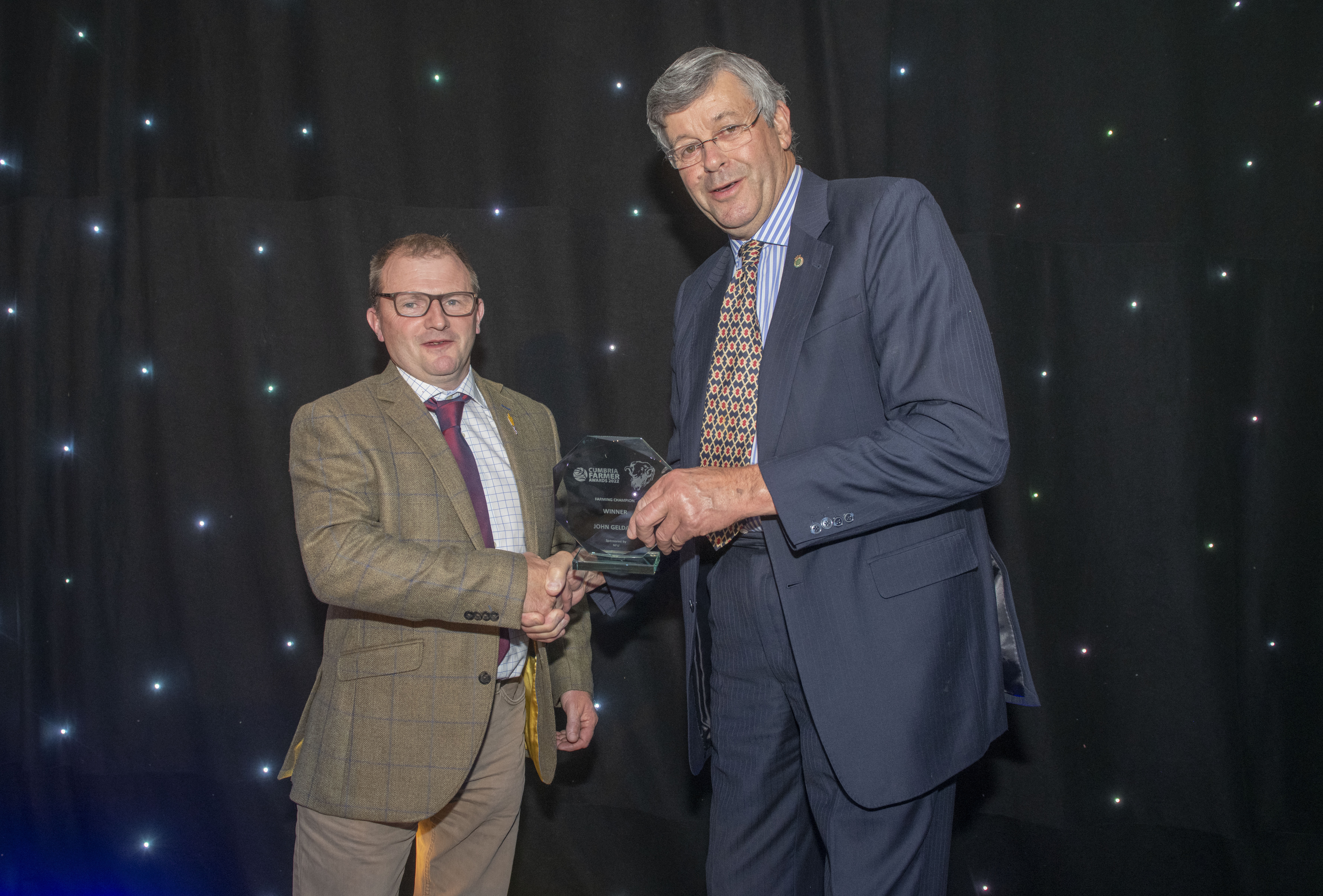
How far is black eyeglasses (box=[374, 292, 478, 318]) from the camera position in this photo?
1912 mm

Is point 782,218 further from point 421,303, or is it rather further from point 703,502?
point 421,303

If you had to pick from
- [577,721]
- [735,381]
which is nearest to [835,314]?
[735,381]

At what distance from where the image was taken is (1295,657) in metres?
2.38

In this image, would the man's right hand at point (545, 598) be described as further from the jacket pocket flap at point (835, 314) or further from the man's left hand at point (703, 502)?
the jacket pocket flap at point (835, 314)

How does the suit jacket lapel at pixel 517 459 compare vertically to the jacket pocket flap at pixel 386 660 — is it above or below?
above

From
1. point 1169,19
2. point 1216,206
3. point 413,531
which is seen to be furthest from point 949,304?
point 1169,19

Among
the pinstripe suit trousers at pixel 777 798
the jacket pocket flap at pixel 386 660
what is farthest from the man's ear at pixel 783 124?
the jacket pocket flap at pixel 386 660

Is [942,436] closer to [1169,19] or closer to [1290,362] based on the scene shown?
[1290,362]

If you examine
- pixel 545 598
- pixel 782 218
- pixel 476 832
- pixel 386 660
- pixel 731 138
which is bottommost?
pixel 476 832

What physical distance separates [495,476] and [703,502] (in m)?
0.71

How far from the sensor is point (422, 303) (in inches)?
75.6

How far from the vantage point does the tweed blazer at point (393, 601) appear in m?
1.68

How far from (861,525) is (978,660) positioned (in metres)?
0.38

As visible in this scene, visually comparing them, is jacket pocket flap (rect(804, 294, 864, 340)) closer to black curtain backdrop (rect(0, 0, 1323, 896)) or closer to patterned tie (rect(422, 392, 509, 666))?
patterned tie (rect(422, 392, 509, 666))
